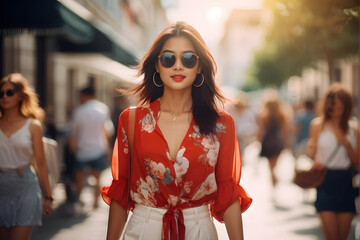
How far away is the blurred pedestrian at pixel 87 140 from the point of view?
→ 7934 mm

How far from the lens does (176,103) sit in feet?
9.16

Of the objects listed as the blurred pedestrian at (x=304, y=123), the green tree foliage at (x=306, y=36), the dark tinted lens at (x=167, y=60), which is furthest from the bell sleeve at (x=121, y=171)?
the blurred pedestrian at (x=304, y=123)

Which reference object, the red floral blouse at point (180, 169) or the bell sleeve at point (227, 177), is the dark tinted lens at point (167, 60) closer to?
the red floral blouse at point (180, 169)

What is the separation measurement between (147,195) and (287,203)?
21.7ft

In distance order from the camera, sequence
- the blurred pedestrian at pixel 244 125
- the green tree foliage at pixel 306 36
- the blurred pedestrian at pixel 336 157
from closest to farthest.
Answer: the blurred pedestrian at pixel 336 157
the green tree foliage at pixel 306 36
the blurred pedestrian at pixel 244 125

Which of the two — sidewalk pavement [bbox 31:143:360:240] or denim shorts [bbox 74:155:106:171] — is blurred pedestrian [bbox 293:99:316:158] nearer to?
sidewalk pavement [bbox 31:143:360:240]

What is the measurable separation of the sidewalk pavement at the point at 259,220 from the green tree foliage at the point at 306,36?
2.63m

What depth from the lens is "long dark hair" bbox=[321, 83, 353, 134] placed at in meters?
5.09

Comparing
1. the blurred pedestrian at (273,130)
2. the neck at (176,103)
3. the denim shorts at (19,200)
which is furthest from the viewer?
the blurred pedestrian at (273,130)

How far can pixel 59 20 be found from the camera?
19.1 ft


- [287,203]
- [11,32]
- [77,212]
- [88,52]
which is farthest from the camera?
[88,52]

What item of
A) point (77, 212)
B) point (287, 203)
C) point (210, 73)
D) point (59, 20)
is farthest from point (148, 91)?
point (287, 203)

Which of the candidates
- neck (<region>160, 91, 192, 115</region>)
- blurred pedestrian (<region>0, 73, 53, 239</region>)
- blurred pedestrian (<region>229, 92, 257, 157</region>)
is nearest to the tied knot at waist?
neck (<region>160, 91, 192, 115</region>)

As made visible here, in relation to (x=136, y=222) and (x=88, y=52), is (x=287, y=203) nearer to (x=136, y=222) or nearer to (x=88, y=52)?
(x=88, y=52)
